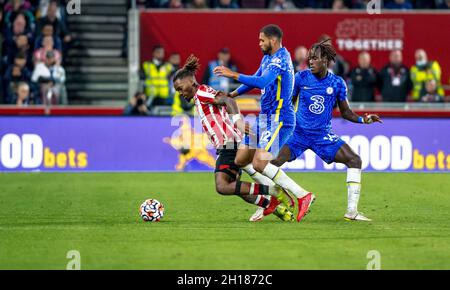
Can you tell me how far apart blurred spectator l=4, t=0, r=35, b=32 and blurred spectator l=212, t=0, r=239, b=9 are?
4742 mm

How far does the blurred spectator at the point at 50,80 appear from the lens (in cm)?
2488

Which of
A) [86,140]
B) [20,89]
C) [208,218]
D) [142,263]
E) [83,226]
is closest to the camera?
[142,263]

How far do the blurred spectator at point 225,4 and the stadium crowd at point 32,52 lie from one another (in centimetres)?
394

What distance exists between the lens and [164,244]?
1130 centimetres

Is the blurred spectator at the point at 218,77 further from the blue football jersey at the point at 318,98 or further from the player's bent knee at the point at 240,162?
the player's bent knee at the point at 240,162

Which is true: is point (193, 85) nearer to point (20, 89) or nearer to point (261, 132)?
point (261, 132)

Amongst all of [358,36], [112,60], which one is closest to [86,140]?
[112,60]

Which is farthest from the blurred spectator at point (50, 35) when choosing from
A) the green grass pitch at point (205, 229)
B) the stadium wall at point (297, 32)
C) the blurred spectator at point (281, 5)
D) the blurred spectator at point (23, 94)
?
the green grass pitch at point (205, 229)

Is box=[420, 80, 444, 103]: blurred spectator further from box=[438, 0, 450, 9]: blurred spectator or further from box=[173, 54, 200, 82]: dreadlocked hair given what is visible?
box=[173, 54, 200, 82]: dreadlocked hair

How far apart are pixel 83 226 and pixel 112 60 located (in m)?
15.0

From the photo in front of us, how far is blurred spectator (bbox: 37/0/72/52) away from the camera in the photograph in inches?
1019

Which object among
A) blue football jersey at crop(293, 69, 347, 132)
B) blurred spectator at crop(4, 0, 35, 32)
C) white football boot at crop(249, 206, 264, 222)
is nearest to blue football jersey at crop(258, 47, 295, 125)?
blue football jersey at crop(293, 69, 347, 132)

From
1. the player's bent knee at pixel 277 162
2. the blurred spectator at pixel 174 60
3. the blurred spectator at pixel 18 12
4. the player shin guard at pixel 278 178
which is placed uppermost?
the blurred spectator at pixel 18 12

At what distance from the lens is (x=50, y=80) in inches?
984
